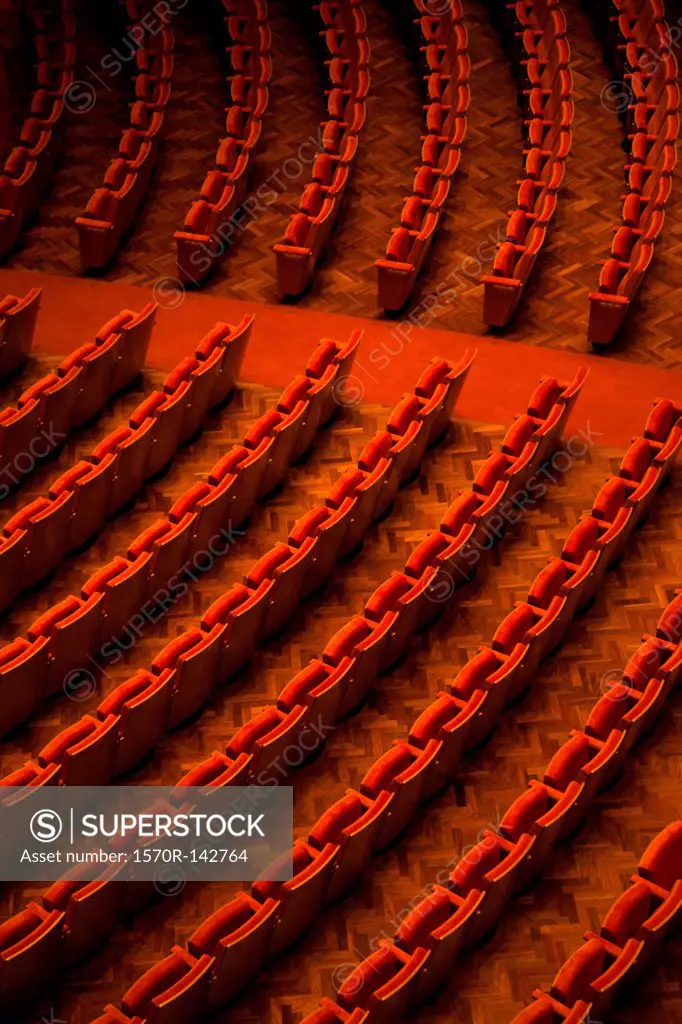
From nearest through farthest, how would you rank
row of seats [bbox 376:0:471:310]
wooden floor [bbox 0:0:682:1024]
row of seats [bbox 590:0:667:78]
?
1. wooden floor [bbox 0:0:682:1024]
2. row of seats [bbox 376:0:471:310]
3. row of seats [bbox 590:0:667:78]

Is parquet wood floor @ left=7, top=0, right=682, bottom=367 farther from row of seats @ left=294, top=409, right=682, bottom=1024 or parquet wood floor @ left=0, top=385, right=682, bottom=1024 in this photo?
row of seats @ left=294, top=409, right=682, bottom=1024

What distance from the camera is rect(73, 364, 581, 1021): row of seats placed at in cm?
91

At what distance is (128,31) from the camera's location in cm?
173

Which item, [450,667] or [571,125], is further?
[571,125]

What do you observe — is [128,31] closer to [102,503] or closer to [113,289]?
[113,289]

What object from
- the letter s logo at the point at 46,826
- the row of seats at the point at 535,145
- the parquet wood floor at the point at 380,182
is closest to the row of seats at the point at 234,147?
the parquet wood floor at the point at 380,182

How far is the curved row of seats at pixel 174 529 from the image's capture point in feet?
3.45

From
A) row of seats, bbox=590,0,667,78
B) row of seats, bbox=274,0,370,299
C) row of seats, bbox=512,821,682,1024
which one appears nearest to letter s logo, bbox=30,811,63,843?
row of seats, bbox=512,821,682,1024

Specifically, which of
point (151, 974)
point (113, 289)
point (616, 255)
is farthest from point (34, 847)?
point (616, 255)

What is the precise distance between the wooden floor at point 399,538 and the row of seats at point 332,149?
42 millimetres

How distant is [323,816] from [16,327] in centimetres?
61

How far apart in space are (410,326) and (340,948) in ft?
2.31

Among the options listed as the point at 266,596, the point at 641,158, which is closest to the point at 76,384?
the point at 266,596

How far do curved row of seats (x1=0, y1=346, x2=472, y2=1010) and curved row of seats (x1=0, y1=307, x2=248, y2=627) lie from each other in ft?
0.28
